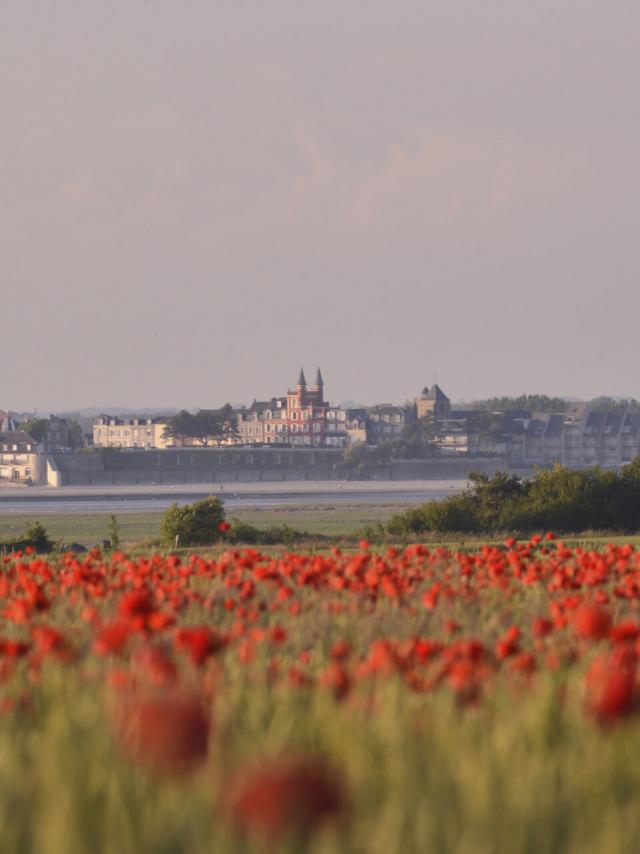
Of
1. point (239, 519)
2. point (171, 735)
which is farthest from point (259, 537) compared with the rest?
point (239, 519)

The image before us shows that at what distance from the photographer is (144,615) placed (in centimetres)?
873

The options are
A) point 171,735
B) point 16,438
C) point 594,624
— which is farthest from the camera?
point 16,438

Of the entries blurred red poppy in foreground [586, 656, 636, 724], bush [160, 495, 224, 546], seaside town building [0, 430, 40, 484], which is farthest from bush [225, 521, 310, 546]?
seaside town building [0, 430, 40, 484]

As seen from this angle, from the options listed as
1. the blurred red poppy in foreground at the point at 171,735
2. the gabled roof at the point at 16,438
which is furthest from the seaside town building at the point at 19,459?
the blurred red poppy in foreground at the point at 171,735

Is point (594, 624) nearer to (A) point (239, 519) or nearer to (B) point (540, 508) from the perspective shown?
(B) point (540, 508)

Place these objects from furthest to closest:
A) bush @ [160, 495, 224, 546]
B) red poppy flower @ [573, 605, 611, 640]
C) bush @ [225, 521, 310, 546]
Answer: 1. bush @ [160, 495, 224, 546]
2. bush @ [225, 521, 310, 546]
3. red poppy flower @ [573, 605, 611, 640]

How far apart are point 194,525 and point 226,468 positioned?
158m

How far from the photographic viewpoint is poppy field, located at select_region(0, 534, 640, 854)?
16.4 ft

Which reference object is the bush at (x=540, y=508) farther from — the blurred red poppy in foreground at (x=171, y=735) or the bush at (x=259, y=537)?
the blurred red poppy in foreground at (x=171, y=735)

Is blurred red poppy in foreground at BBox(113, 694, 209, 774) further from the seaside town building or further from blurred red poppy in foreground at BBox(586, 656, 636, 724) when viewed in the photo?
the seaside town building

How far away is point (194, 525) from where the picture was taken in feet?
109

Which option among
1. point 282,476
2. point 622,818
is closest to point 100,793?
point 622,818

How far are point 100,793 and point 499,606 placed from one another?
6702 millimetres

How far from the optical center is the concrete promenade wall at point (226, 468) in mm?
182125
